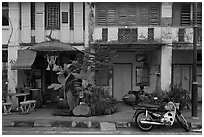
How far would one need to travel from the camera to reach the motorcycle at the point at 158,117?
7840mm

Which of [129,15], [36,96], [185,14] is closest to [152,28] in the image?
[129,15]

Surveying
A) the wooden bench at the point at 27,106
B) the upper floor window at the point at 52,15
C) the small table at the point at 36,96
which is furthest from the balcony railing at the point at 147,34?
the wooden bench at the point at 27,106

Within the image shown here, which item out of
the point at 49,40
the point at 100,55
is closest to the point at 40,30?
the point at 49,40

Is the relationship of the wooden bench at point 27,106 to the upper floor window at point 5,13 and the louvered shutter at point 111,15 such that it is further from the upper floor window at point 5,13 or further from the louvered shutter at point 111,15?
the louvered shutter at point 111,15

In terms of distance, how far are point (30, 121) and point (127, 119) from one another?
10.6ft

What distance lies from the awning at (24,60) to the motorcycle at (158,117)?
16.5ft

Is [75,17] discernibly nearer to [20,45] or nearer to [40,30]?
[40,30]

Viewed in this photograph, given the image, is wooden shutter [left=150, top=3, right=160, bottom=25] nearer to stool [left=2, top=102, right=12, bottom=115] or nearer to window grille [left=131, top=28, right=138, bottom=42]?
window grille [left=131, top=28, right=138, bottom=42]

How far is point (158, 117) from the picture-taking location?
7.91m

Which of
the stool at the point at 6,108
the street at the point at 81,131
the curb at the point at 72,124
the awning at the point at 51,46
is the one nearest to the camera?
the street at the point at 81,131

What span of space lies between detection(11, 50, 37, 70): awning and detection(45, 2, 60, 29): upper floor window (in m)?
1.54

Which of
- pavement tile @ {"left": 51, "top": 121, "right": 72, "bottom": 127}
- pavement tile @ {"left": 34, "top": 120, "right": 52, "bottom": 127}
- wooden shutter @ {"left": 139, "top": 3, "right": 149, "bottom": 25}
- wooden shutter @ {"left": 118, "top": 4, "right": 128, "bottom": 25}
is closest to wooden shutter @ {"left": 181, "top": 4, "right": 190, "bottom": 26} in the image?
wooden shutter @ {"left": 139, "top": 3, "right": 149, "bottom": 25}

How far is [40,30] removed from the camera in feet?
37.3

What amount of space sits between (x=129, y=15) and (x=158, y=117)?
509cm
